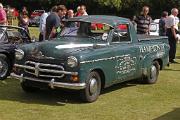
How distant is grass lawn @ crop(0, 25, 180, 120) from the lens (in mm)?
8216

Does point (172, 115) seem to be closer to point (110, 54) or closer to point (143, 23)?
point (110, 54)

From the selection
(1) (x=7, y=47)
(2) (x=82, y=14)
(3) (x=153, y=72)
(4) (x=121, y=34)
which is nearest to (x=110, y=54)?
(4) (x=121, y=34)

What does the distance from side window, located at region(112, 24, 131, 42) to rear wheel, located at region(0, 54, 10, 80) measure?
286 centimetres

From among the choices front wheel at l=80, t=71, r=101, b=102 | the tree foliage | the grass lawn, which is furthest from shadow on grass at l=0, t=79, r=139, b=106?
the tree foliage

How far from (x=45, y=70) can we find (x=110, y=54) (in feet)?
4.78

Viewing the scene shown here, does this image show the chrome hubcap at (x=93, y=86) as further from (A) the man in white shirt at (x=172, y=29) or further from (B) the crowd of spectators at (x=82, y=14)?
(A) the man in white shirt at (x=172, y=29)

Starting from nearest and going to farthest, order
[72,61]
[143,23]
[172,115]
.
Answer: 1. [172,115]
2. [72,61]
3. [143,23]

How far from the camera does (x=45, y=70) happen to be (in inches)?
356

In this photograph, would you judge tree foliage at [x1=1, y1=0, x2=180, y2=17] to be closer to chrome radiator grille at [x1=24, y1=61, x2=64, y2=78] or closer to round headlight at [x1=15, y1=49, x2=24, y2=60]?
round headlight at [x1=15, y1=49, x2=24, y2=60]

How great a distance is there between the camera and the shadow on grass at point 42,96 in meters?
9.28

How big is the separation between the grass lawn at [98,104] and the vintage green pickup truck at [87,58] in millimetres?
303

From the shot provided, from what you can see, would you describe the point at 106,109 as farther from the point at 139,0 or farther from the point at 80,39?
the point at 139,0

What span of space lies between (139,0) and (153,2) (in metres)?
1.81

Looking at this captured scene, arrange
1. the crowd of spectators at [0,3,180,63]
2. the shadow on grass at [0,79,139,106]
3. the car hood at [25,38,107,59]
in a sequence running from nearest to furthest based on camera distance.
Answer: the car hood at [25,38,107,59] < the shadow on grass at [0,79,139,106] < the crowd of spectators at [0,3,180,63]
